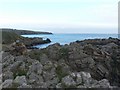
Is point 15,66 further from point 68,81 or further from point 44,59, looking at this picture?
point 68,81

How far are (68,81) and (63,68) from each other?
223 centimetres

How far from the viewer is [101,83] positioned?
16875 mm

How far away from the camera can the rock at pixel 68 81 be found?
1681cm

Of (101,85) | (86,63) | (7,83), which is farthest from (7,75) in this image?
(86,63)

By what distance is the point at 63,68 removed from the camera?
19391 millimetres

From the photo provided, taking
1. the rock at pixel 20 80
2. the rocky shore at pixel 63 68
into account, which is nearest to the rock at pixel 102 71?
the rocky shore at pixel 63 68

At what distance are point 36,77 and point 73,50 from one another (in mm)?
6160

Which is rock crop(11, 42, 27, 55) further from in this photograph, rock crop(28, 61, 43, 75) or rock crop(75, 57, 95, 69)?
rock crop(75, 57, 95, 69)

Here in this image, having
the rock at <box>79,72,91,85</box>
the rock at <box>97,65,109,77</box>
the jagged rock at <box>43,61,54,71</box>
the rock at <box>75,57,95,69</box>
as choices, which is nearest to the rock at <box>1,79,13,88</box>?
the jagged rock at <box>43,61,54,71</box>

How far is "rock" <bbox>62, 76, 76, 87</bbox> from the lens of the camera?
662 inches

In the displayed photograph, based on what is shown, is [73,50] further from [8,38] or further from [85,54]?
[8,38]

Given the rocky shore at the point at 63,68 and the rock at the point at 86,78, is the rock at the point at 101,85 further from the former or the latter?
the rock at the point at 86,78

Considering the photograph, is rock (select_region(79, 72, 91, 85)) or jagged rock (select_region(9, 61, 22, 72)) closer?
rock (select_region(79, 72, 91, 85))

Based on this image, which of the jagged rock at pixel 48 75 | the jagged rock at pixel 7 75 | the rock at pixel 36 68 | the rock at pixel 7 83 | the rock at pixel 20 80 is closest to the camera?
the rock at pixel 7 83
